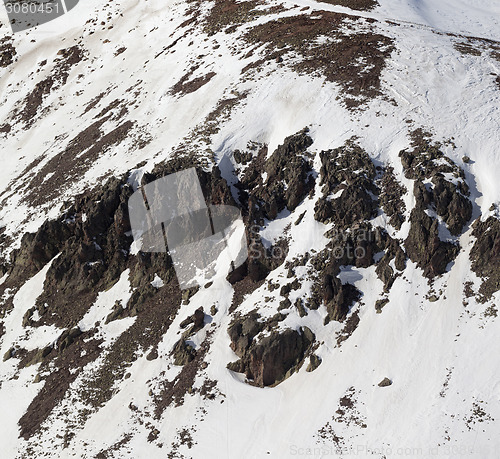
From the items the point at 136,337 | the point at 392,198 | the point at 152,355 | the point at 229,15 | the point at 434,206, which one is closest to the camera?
the point at 152,355

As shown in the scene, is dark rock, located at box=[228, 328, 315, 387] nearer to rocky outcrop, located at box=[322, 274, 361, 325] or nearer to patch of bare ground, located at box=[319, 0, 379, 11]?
rocky outcrop, located at box=[322, 274, 361, 325]

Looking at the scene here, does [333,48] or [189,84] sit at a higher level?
[333,48]

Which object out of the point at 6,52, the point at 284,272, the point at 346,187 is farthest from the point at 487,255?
the point at 6,52

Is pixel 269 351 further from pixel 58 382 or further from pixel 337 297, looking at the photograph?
pixel 58 382

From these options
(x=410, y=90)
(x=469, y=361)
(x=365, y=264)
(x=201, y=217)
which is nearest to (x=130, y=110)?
(x=201, y=217)

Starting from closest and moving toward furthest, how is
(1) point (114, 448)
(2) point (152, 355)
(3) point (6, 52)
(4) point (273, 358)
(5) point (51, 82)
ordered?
(1) point (114, 448), (4) point (273, 358), (2) point (152, 355), (5) point (51, 82), (3) point (6, 52)

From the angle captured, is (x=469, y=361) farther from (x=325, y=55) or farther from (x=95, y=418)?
(x=325, y=55)
